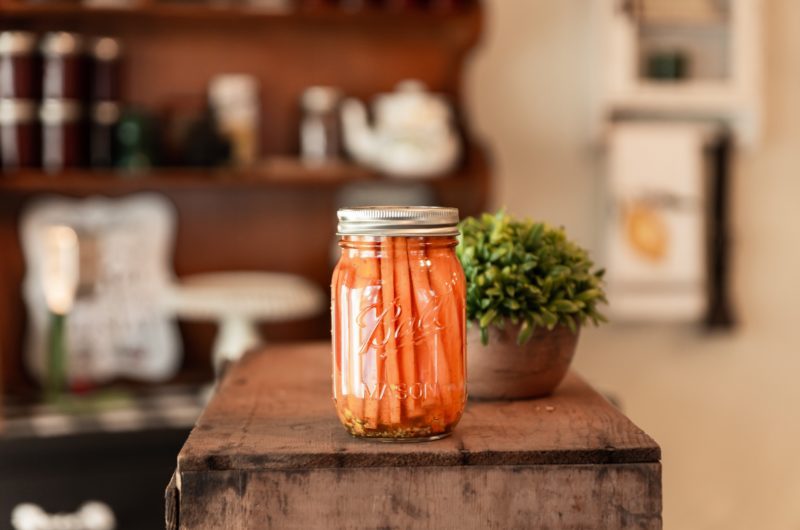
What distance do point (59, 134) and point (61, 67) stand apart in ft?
0.48

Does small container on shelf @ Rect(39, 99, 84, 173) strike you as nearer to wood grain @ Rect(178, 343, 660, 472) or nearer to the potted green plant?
wood grain @ Rect(178, 343, 660, 472)

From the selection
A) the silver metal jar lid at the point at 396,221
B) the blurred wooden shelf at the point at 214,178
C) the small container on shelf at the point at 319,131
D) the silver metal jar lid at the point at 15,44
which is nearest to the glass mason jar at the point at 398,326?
the silver metal jar lid at the point at 396,221

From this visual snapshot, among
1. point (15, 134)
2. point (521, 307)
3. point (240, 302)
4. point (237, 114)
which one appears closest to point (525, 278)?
point (521, 307)

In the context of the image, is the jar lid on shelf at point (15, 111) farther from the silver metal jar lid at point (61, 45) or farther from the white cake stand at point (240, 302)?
the white cake stand at point (240, 302)

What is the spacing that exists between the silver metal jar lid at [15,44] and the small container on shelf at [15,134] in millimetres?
105

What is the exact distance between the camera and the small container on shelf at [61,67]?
204cm

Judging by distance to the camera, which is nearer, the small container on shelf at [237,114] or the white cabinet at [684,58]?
the small container on shelf at [237,114]

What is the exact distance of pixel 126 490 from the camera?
1595 millimetres

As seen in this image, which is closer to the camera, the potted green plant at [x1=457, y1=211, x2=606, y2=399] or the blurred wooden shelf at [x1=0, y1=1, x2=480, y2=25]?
the potted green plant at [x1=457, y1=211, x2=606, y2=399]

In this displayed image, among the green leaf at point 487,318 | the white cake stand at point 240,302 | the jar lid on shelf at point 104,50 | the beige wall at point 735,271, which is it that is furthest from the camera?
the beige wall at point 735,271

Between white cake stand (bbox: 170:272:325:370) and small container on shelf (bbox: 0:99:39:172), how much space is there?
43cm

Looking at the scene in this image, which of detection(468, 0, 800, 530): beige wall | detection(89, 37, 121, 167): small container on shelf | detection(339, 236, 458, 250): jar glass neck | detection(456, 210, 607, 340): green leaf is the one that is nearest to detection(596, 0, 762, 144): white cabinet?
detection(468, 0, 800, 530): beige wall

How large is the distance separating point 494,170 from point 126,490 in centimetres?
117

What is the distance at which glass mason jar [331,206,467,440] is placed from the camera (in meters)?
0.72
